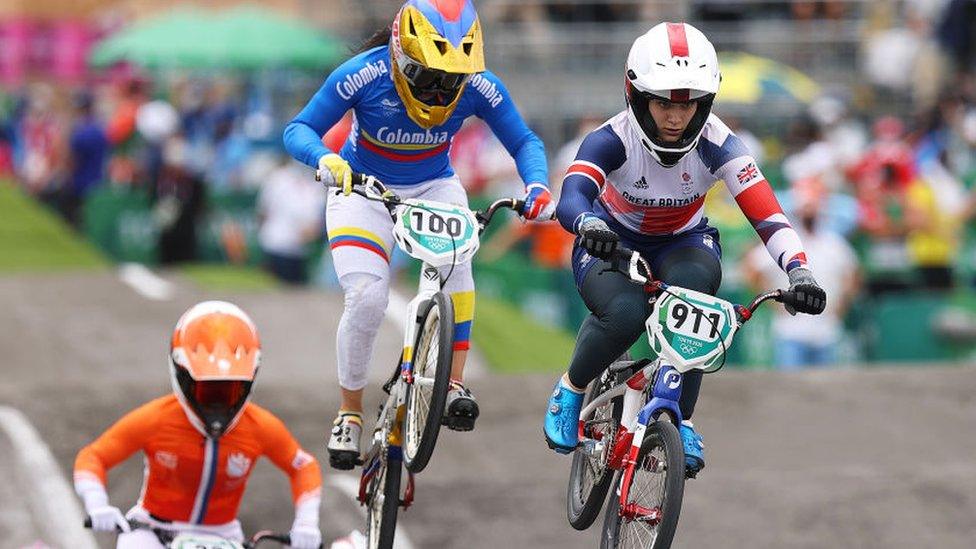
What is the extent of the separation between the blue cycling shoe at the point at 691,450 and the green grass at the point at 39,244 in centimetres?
1570

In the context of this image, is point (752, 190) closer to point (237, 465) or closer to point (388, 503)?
point (388, 503)

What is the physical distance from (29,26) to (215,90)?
47.2 ft

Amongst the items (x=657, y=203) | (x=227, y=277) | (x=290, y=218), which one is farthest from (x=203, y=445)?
(x=227, y=277)

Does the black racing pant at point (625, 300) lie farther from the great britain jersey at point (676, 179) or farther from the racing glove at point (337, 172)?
the racing glove at point (337, 172)

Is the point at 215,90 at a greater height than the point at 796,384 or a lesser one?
greater

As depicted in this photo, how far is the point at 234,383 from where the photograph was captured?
33.1 feet

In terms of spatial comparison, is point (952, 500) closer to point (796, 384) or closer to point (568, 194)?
point (796, 384)

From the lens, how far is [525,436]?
17078 millimetres

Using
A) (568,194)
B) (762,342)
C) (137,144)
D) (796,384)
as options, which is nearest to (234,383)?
(568,194)

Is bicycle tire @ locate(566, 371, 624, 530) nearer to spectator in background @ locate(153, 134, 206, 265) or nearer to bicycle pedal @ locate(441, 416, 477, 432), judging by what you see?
bicycle pedal @ locate(441, 416, 477, 432)

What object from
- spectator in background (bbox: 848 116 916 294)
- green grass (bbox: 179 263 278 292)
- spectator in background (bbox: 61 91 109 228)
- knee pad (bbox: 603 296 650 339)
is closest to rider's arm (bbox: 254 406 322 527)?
knee pad (bbox: 603 296 650 339)

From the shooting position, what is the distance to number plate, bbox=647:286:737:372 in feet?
30.0

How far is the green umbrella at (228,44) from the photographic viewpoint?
26.5m

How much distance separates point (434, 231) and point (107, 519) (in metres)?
2.11
